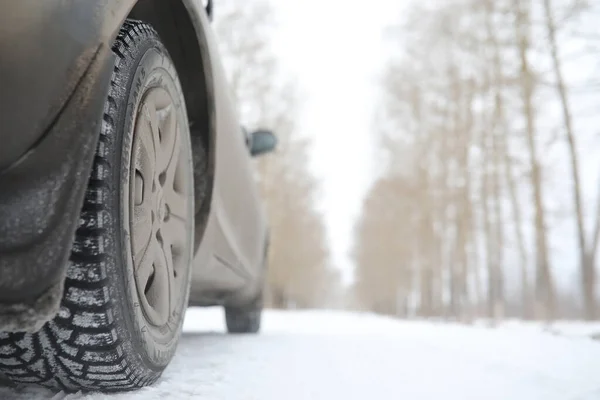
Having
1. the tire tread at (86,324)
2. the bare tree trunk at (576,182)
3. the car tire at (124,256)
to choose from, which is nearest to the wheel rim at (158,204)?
the car tire at (124,256)

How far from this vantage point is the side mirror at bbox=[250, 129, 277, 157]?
3.73 metres

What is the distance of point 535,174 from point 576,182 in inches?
38.7

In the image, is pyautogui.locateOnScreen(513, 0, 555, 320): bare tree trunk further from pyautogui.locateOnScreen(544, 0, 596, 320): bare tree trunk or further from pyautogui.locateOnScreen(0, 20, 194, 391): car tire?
pyautogui.locateOnScreen(0, 20, 194, 391): car tire

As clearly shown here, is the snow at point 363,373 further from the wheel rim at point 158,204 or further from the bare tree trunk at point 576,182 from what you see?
the bare tree trunk at point 576,182

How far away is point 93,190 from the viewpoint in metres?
1.19

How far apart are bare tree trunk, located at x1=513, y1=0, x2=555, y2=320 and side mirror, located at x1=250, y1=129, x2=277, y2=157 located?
9.66m

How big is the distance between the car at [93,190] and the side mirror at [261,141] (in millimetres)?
1759

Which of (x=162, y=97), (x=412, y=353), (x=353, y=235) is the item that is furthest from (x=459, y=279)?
(x=353, y=235)

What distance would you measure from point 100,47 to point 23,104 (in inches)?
8.1

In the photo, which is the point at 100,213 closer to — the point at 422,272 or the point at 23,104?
the point at 23,104

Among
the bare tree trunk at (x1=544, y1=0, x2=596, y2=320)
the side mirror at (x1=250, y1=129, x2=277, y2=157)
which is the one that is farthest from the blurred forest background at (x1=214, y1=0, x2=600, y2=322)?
the side mirror at (x1=250, y1=129, x2=277, y2=157)

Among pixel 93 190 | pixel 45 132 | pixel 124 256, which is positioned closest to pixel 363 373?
pixel 124 256

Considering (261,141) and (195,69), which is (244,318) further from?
(195,69)

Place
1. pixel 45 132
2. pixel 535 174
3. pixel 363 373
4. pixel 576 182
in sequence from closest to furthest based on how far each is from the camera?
pixel 45 132 < pixel 363 373 < pixel 576 182 < pixel 535 174
